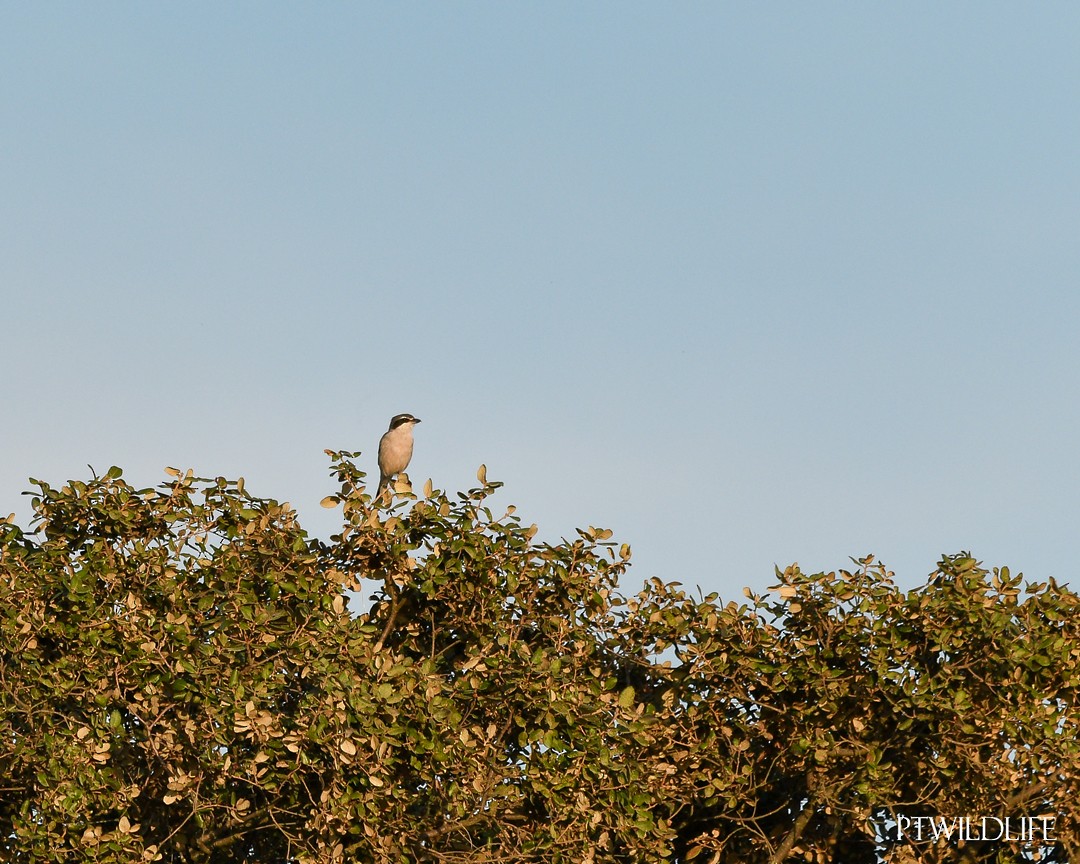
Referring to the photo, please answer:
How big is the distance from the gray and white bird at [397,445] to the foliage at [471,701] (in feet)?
16.0

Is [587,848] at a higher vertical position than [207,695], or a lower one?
lower

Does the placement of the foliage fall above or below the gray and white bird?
below

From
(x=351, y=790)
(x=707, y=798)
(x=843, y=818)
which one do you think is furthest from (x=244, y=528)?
(x=843, y=818)

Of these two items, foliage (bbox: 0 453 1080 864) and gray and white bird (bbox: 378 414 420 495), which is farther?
gray and white bird (bbox: 378 414 420 495)

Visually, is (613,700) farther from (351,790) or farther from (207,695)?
(207,695)

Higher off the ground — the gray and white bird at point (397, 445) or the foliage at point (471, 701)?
the gray and white bird at point (397, 445)

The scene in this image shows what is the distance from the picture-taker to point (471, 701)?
15281 millimetres

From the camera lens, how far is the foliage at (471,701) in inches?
567

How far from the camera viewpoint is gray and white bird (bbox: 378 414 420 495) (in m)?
21.7

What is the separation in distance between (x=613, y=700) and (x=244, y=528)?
4635 millimetres

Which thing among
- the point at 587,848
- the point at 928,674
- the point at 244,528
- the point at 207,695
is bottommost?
the point at 587,848

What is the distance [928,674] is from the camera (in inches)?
626

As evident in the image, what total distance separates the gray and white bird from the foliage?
4891mm

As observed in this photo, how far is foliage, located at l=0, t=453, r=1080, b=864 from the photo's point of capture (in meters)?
14.4
